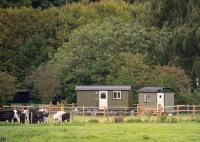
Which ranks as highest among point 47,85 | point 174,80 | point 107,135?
point 174,80

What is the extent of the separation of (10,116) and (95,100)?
16057 millimetres

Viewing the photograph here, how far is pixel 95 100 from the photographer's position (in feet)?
201

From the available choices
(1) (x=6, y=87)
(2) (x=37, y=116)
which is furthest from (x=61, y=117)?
(1) (x=6, y=87)

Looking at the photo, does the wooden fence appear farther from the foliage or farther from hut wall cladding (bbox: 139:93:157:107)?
the foliage

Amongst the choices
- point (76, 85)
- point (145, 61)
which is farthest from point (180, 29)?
point (76, 85)

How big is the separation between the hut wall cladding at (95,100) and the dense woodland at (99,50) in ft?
9.96

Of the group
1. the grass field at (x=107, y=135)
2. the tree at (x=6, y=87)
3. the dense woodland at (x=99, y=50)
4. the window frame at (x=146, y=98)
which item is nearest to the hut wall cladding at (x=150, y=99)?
the window frame at (x=146, y=98)

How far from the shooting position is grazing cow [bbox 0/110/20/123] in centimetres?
4572

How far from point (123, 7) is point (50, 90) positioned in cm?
2341

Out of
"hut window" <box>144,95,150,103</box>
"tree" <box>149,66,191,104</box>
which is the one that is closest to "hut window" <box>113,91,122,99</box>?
"hut window" <box>144,95,150,103</box>

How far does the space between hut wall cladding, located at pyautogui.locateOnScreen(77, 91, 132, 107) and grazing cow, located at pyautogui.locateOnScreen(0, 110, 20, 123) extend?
1536 cm

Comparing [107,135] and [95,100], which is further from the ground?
[95,100]

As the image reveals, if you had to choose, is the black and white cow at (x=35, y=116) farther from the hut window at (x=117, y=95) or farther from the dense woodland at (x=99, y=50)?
the dense woodland at (x=99, y=50)

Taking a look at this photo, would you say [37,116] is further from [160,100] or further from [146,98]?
[160,100]
